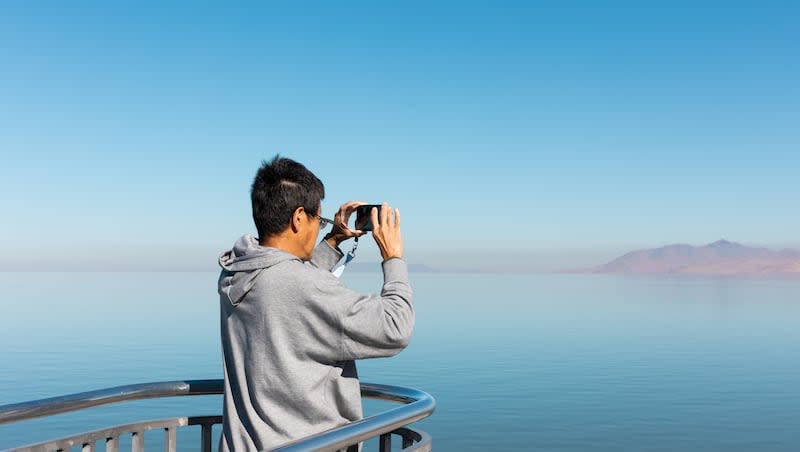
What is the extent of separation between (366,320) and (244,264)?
448 mm

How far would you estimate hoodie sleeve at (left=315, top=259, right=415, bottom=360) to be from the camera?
244 centimetres

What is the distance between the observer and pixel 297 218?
2678 millimetres

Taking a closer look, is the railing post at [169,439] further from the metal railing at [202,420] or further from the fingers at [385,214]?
the fingers at [385,214]

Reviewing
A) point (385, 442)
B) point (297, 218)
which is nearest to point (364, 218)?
point (297, 218)

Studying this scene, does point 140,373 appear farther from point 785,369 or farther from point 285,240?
point 285,240

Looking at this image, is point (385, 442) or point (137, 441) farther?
point (137, 441)

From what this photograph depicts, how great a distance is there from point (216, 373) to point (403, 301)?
119 ft

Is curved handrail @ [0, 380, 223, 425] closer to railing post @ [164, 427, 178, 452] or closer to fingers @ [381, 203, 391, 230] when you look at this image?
railing post @ [164, 427, 178, 452]

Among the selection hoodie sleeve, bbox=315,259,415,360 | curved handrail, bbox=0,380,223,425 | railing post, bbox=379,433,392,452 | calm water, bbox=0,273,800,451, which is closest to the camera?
hoodie sleeve, bbox=315,259,415,360

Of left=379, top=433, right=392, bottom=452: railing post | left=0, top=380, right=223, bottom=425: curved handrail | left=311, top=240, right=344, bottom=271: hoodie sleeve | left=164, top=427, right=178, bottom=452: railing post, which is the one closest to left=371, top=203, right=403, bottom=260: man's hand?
left=311, top=240, right=344, bottom=271: hoodie sleeve

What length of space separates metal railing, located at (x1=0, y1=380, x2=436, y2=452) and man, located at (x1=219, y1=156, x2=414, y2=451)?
0.15m

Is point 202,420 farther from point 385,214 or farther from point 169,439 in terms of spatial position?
point 385,214

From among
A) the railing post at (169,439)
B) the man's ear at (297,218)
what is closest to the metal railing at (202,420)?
the railing post at (169,439)

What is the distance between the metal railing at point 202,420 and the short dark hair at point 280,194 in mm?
689
